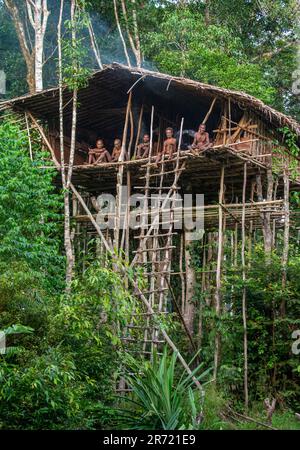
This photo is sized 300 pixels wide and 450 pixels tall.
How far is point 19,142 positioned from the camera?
13156 mm

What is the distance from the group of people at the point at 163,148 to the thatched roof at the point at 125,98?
69cm

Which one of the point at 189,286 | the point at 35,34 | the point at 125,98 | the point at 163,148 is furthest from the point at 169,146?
the point at 35,34

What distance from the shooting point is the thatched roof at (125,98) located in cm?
1310

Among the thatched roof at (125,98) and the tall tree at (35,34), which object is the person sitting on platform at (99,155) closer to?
the thatched roof at (125,98)

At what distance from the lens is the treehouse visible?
42.0 feet

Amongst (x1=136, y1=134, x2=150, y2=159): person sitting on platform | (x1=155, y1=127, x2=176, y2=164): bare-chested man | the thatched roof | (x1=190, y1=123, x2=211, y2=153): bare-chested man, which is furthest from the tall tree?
(x1=190, y1=123, x2=211, y2=153): bare-chested man

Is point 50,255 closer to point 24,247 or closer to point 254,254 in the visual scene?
point 24,247

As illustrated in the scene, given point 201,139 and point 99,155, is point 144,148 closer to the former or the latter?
point 99,155

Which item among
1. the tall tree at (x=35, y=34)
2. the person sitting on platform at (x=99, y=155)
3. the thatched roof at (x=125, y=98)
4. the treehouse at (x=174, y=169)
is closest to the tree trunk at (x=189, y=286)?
the treehouse at (x=174, y=169)

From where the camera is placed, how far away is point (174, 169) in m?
13.1

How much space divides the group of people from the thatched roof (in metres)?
0.69

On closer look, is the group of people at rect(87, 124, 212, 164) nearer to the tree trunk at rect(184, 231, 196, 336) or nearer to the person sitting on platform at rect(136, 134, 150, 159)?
the person sitting on platform at rect(136, 134, 150, 159)

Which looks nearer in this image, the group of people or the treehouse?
the treehouse

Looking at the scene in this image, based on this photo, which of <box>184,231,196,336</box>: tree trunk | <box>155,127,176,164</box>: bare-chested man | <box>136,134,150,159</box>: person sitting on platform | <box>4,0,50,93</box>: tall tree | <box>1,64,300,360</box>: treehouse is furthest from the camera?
<box>4,0,50,93</box>: tall tree
